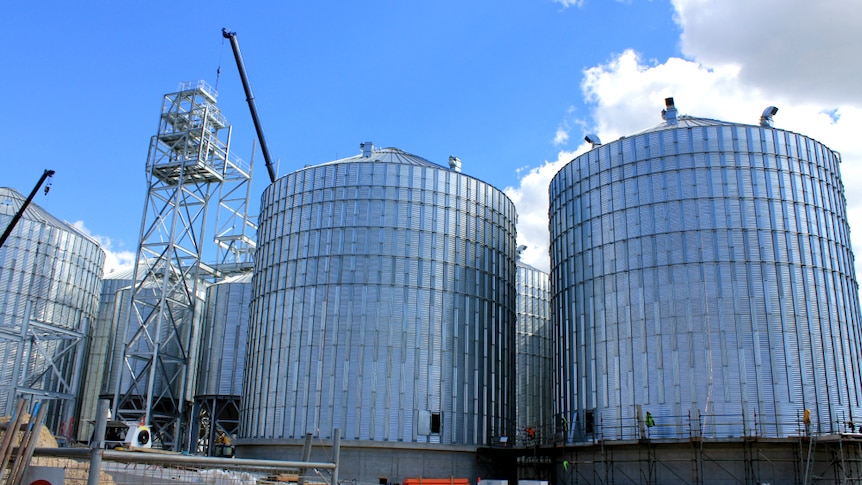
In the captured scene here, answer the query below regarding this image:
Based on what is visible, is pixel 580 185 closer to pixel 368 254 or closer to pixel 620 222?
pixel 620 222

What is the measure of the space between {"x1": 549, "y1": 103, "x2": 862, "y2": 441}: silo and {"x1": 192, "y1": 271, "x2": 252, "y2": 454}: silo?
89.6 ft

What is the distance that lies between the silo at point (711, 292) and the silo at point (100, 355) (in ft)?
147

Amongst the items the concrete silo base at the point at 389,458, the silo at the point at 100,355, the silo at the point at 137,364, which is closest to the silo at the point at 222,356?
the silo at the point at 137,364

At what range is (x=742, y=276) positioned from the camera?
1534 inches

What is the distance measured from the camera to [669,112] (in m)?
46.6

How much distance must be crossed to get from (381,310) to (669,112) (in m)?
22.3

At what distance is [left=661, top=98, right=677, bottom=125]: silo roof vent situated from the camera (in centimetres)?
4616

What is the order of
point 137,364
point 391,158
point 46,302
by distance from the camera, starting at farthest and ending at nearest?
point 137,364, point 46,302, point 391,158

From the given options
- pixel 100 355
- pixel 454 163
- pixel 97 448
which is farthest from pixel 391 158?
pixel 97 448

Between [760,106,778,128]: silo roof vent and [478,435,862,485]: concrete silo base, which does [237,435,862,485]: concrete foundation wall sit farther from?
[760,106,778,128]: silo roof vent

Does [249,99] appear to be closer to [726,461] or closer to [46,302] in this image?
[46,302]

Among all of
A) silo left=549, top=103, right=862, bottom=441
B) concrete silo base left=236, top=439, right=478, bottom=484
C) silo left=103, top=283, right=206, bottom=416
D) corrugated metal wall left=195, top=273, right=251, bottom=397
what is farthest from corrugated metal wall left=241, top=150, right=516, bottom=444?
silo left=103, top=283, right=206, bottom=416

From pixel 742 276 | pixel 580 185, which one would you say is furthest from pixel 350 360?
pixel 742 276

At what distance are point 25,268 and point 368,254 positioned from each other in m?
32.1
